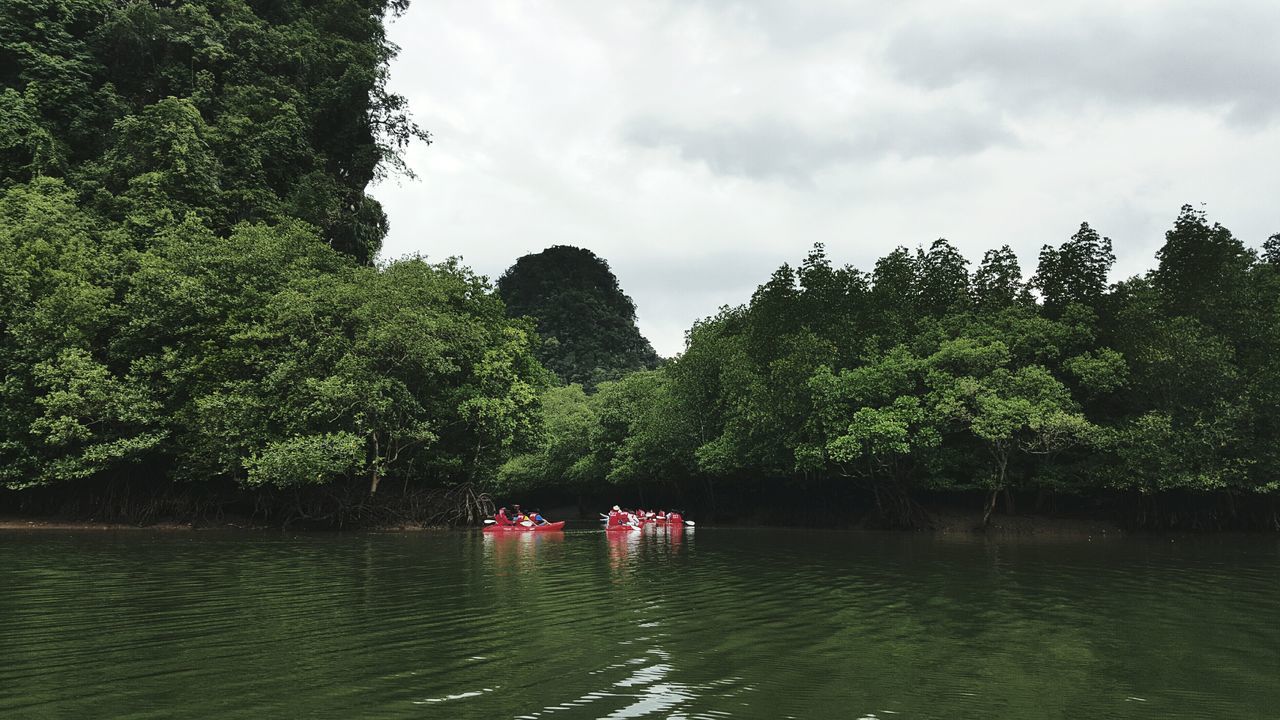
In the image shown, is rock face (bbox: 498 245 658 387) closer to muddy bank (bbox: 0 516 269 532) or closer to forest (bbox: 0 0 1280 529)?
forest (bbox: 0 0 1280 529)

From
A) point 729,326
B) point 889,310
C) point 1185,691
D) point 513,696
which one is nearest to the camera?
point 513,696

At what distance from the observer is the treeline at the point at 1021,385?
112 feet

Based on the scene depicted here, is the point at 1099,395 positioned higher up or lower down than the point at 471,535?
higher up

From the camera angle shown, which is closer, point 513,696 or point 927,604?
point 513,696

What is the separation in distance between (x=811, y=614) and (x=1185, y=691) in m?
5.04

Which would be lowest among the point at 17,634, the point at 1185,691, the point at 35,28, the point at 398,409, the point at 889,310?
the point at 1185,691

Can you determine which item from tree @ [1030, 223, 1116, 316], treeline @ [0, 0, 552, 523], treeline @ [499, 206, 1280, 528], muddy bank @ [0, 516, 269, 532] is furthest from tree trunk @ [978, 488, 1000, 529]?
muddy bank @ [0, 516, 269, 532]

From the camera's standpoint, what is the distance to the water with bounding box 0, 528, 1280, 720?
280 inches

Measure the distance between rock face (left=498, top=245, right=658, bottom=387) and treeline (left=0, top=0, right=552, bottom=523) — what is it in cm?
5608

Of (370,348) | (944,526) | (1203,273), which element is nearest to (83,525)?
(370,348)

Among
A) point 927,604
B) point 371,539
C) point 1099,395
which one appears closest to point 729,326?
point 1099,395

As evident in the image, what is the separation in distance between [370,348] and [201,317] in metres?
7.35

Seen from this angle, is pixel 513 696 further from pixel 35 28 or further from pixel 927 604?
pixel 35 28

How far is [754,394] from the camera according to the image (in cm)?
4256
